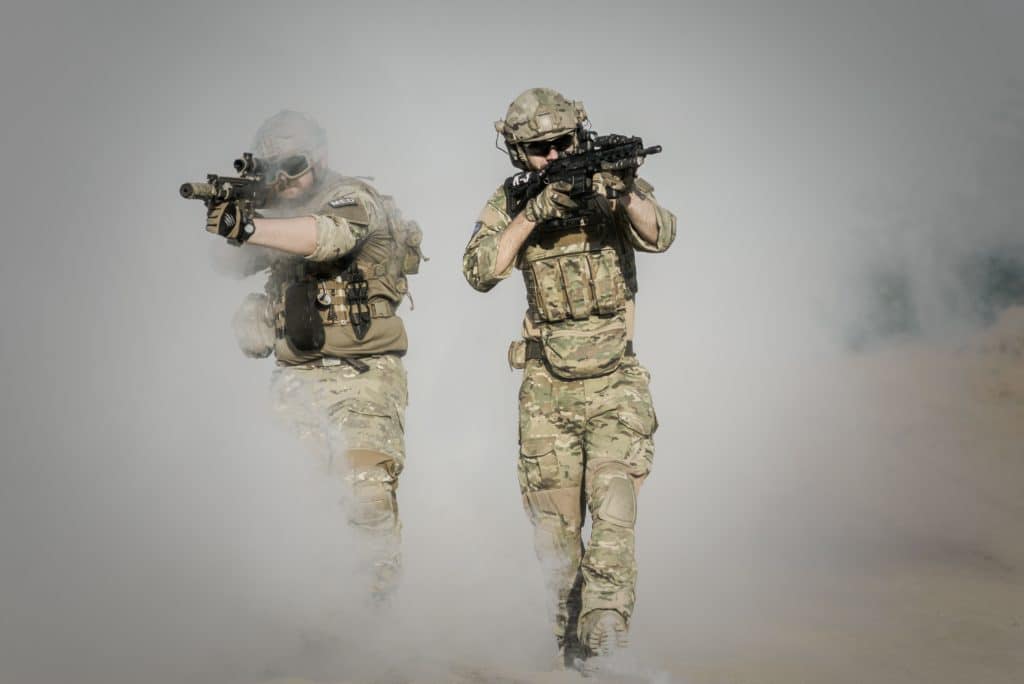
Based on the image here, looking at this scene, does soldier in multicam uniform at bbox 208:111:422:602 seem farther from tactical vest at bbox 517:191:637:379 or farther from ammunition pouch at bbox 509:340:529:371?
tactical vest at bbox 517:191:637:379

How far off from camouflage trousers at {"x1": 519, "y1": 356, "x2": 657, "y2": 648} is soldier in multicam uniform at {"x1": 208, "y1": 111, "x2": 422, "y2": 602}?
0.71m

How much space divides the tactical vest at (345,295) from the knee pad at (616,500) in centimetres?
139

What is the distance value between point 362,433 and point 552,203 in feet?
4.88

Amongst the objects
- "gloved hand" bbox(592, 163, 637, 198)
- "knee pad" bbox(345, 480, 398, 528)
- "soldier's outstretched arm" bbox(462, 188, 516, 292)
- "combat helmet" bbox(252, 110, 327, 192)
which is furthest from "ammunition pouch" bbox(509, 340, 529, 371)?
"combat helmet" bbox(252, 110, 327, 192)

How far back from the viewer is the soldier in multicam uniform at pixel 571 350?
559 cm

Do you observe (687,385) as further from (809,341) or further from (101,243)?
(101,243)

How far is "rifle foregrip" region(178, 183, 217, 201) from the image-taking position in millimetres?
5148

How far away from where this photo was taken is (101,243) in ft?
27.1

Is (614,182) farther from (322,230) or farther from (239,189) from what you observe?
(239,189)

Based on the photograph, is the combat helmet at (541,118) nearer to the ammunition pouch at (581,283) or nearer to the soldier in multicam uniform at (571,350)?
the soldier in multicam uniform at (571,350)

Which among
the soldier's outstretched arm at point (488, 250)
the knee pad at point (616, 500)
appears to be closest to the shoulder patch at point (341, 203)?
the soldier's outstretched arm at point (488, 250)

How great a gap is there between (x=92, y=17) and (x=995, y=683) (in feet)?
21.7

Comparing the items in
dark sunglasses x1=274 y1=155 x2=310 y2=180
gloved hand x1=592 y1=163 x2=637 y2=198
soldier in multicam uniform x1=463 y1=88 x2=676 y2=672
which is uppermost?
dark sunglasses x1=274 y1=155 x2=310 y2=180

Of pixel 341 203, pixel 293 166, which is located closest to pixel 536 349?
pixel 341 203
